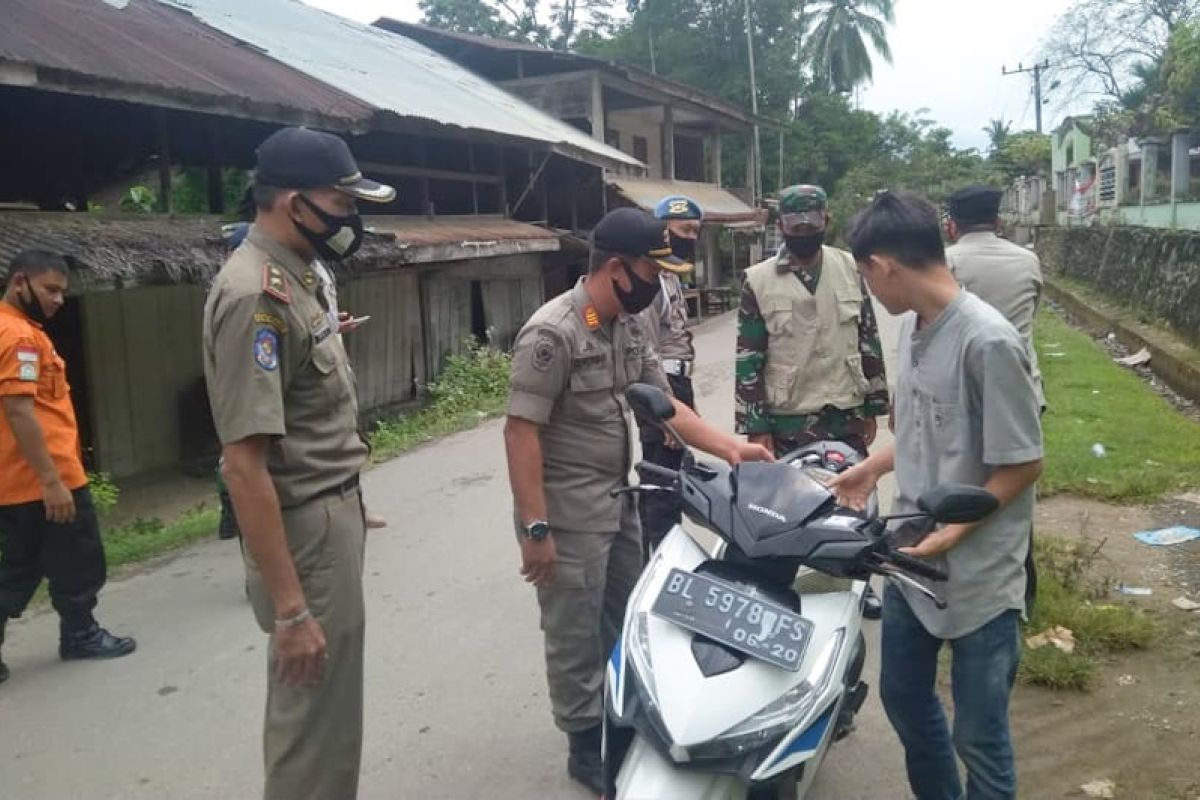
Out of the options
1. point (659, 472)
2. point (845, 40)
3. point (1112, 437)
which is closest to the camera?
point (659, 472)

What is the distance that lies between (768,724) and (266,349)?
52.1 inches

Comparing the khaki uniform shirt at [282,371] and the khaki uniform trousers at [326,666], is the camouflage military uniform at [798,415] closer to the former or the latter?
the khaki uniform shirt at [282,371]

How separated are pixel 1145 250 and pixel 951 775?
12.9 m

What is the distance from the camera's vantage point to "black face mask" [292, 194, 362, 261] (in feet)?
7.67

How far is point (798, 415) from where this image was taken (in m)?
3.93

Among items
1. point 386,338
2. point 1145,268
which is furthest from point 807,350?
point 1145,268

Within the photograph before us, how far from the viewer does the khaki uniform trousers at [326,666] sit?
231cm

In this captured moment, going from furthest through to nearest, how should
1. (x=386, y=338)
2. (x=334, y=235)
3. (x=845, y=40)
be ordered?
(x=845, y=40)
(x=386, y=338)
(x=334, y=235)

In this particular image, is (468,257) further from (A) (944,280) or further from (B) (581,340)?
(A) (944,280)

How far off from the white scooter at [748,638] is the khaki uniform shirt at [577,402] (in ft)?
2.02

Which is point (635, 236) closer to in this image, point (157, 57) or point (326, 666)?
point (326, 666)

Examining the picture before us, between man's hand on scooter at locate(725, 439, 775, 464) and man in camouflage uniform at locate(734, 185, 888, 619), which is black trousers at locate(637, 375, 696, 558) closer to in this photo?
man in camouflage uniform at locate(734, 185, 888, 619)

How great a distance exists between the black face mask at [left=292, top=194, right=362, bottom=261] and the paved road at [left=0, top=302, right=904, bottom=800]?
177 cm

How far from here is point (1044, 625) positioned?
3922 mm
